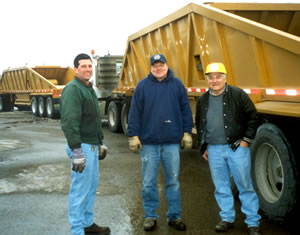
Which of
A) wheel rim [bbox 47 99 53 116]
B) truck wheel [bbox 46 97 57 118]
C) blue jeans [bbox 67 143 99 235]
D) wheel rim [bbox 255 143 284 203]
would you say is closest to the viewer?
blue jeans [bbox 67 143 99 235]

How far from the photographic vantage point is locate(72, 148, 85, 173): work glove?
342cm

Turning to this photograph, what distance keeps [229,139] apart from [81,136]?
1.49 metres

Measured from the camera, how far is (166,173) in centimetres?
412

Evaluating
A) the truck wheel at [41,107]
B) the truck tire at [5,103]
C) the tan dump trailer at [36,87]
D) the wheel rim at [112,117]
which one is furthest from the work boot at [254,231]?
the truck tire at [5,103]

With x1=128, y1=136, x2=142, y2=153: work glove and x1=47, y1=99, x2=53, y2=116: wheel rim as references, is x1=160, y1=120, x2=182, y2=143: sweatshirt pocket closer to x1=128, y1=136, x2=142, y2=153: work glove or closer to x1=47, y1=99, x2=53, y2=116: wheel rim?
x1=128, y1=136, x2=142, y2=153: work glove

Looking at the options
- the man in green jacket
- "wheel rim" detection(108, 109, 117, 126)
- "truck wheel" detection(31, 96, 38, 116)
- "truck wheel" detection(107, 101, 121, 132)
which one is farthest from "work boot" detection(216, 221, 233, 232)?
"truck wheel" detection(31, 96, 38, 116)

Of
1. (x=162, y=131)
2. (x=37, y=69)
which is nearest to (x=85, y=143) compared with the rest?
(x=162, y=131)

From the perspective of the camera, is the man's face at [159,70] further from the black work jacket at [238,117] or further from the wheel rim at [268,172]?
the wheel rim at [268,172]

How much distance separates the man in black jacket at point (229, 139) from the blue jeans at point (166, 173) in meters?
0.40

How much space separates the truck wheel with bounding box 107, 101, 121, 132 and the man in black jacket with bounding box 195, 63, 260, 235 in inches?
318

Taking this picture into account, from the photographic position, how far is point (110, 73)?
1382 cm

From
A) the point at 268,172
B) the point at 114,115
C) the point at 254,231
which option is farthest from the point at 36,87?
the point at 254,231

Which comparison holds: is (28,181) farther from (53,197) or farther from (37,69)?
(37,69)

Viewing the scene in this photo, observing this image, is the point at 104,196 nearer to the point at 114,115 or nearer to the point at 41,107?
the point at 114,115
